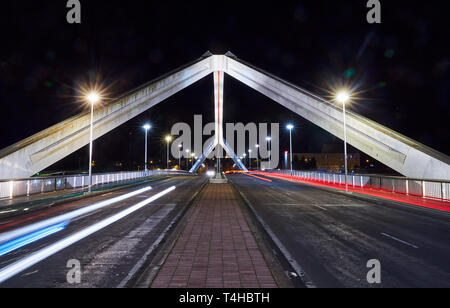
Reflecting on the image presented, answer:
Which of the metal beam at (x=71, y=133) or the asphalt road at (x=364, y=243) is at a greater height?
the metal beam at (x=71, y=133)

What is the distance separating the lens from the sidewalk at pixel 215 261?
15.9ft

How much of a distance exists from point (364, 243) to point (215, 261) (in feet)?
14.6

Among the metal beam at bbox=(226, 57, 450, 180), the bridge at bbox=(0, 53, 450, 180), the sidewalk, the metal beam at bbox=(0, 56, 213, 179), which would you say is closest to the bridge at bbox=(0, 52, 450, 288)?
the sidewalk

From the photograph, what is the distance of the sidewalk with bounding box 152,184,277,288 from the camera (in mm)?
4852

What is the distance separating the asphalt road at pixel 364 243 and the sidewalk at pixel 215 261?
94cm

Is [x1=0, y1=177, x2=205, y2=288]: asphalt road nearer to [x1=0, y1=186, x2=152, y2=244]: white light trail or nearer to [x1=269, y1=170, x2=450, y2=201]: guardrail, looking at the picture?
[x1=0, y1=186, x2=152, y2=244]: white light trail

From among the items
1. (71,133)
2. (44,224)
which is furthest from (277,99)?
(44,224)

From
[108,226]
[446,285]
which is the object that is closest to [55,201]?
[108,226]

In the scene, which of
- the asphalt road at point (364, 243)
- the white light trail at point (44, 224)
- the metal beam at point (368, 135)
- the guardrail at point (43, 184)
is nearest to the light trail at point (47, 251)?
the white light trail at point (44, 224)

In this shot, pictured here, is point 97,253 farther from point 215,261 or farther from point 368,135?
point 368,135

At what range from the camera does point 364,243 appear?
7.70m

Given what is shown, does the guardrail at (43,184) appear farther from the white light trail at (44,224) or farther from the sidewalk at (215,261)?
the sidewalk at (215,261)

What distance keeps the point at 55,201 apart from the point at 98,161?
68545 millimetres
